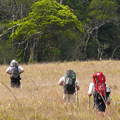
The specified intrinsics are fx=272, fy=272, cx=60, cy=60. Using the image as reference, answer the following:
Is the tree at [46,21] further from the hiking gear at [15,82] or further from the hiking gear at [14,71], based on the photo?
the hiking gear at [14,71]

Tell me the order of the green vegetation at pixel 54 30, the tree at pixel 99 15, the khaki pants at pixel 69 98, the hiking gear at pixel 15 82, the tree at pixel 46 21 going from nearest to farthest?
the khaki pants at pixel 69 98 → the hiking gear at pixel 15 82 → the tree at pixel 46 21 → the green vegetation at pixel 54 30 → the tree at pixel 99 15

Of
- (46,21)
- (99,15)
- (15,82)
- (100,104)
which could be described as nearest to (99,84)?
(100,104)

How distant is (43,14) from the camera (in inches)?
1165

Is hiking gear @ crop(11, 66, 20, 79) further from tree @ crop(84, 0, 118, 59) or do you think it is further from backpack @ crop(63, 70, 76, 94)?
tree @ crop(84, 0, 118, 59)

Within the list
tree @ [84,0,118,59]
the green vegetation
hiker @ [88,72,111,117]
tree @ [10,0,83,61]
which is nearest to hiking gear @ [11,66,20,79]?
hiker @ [88,72,111,117]

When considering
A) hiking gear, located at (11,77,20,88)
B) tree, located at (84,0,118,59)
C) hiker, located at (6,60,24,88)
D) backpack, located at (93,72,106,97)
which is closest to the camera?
backpack, located at (93,72,106,97)

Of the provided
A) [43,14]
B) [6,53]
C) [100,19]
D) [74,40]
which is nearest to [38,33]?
[43,14]

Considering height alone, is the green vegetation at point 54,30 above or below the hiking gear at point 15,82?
above

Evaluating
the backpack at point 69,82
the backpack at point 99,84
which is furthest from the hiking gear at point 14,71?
the backpack at point 99,84

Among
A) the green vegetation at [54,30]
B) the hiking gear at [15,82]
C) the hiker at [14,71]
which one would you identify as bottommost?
the hiking gear at [15,82]

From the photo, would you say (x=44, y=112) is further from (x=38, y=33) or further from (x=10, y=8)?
(x=10, y=8)

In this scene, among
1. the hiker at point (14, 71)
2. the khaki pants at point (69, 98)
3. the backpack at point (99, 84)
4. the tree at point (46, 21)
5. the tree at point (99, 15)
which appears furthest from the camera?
the tree at point (99, 15)

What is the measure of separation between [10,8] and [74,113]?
29248mm

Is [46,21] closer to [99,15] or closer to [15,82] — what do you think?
[99,15]
